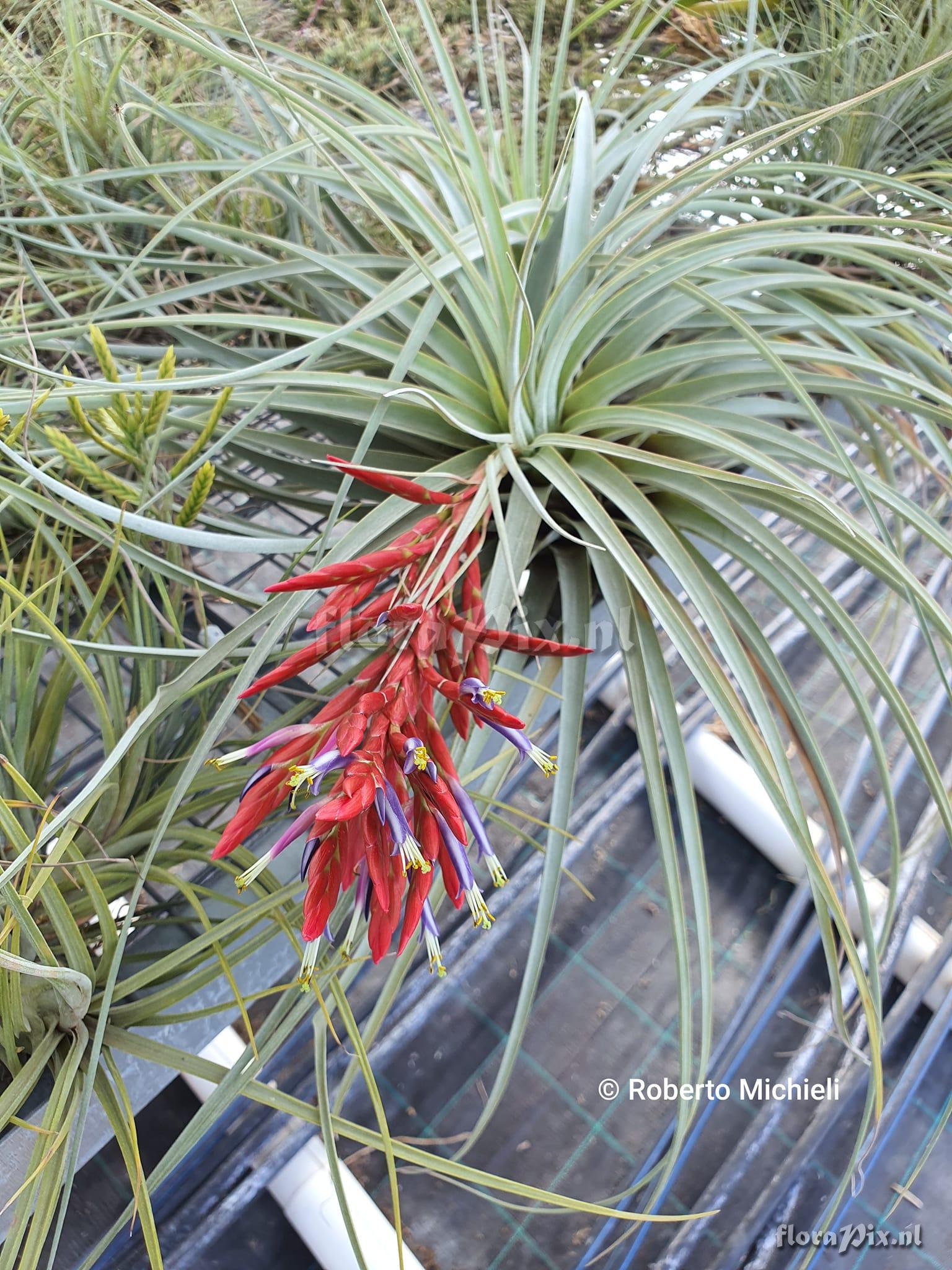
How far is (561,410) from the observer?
63cm

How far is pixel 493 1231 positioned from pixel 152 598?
615mm

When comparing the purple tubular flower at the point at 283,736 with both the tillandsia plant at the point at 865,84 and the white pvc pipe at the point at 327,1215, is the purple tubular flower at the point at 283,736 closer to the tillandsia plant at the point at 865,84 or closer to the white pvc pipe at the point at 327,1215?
the white pvc pipe at the point at 327,1215

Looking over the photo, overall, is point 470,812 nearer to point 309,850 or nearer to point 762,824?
point 309,850

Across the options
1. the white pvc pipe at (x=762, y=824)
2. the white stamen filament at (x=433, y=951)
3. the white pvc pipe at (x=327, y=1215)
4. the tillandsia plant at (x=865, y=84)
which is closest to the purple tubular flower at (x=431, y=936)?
the white stamen filament at (x=433, y=951)

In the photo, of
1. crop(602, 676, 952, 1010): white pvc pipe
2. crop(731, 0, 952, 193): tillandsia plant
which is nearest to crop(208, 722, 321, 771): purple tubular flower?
crop(602, 676, 952, 1010): white pvc pipe

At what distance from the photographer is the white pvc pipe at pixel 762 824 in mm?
755

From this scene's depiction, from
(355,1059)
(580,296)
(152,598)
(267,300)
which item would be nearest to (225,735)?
(152,598)

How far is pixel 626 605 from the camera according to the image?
53cm

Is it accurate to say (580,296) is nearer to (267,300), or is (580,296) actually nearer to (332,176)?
(332,176)

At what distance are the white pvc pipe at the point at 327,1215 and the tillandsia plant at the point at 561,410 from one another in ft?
0.51

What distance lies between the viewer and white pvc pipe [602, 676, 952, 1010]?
2.48 feet

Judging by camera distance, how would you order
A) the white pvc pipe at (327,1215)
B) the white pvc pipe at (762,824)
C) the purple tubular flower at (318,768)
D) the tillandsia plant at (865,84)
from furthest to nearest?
the tillandsia plant at (865,84)
the white pvc pipe at (762,824)
the white pvc pipe at (327,1215)
the purple tubular flower at (318,768)

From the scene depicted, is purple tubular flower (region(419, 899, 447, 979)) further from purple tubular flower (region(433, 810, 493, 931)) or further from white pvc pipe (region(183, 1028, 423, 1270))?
white pvc pipe (region(183, 1028, 423, 1270))

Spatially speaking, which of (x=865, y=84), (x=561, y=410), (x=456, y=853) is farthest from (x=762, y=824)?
(x=865, y=84)
